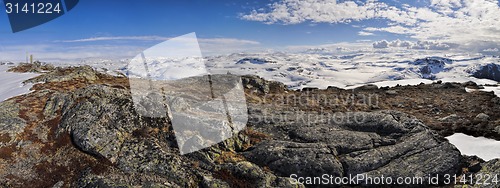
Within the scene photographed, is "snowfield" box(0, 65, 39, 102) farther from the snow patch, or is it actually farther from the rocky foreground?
the snow patch

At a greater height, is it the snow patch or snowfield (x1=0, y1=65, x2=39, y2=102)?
snowfield (x1=0, y1=65, x2=39, y2=102)

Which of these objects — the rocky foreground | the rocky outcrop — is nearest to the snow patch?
the rocky foreground

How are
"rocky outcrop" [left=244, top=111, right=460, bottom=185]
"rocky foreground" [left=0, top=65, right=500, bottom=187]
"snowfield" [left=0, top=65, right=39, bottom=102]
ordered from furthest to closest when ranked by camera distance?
1. "snowfield" [left=0, top=65, right=39, bottom=102]
2. "rocky outcrop" [left=244, top=111, right=460, bottom=185]
3. "rocky foreground" [left=0, top=65, right=500, bottom=187]

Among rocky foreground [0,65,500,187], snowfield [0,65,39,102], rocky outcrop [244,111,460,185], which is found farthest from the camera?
snowfield [0,65,39,102]

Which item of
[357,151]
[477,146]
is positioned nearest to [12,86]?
[357,151]

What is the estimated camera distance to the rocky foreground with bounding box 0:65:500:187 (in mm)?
16938

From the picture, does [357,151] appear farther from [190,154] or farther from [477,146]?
[190,154]

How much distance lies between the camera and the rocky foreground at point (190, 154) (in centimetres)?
1694

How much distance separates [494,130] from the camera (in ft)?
85.0

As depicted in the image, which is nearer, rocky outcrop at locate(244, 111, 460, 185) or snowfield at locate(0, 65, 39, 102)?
rocky outcrop at locate(244, 111, 460, 185)

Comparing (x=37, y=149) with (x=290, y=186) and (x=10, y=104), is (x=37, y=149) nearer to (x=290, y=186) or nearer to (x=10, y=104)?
(x=10, y=104)

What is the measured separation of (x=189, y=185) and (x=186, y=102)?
30.2 feet

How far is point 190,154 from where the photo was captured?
18.8 m

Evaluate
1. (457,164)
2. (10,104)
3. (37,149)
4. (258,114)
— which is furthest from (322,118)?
(10,104)
